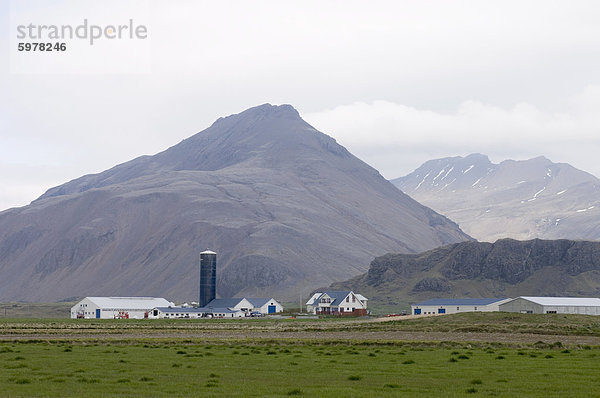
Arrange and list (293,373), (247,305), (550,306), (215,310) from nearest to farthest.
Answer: (293,373) → (550,306) → (215,310) → (247,305)

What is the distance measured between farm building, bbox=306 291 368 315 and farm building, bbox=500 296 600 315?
37713 millimetres

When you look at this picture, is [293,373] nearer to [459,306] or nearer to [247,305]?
[459,306]

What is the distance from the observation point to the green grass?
3014cm

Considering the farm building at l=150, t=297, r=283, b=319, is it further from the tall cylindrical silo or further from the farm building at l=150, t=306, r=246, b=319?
the tall cylindrical silo

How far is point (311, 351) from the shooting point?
52281mm

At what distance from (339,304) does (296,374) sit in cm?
14101

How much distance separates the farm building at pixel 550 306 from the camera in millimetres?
143750

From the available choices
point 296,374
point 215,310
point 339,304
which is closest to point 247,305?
point 215,310

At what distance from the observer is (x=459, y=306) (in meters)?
156

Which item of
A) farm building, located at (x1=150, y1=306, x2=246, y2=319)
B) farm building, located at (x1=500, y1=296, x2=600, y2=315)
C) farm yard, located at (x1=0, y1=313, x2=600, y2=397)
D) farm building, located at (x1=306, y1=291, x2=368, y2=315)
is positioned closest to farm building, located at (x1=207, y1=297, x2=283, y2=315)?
farm building, located at (x1=150, y1=306, x2=246, y2=319)

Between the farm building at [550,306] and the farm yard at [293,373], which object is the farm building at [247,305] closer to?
the farm building at [550,306]

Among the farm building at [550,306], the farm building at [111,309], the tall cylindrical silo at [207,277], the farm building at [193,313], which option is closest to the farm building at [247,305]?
the tall cylindrical silo at [207,277]

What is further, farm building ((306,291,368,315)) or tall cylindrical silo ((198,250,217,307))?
tall cylindrical silo ((198,250,217,307))

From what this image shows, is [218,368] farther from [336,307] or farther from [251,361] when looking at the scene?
[336,307]
